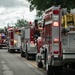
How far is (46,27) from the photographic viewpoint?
1541cm

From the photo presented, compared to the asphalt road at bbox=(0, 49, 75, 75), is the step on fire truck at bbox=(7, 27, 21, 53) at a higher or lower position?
higher

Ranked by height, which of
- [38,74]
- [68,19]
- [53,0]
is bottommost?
[38,74]

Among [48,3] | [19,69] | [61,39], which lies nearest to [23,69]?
[19,69]

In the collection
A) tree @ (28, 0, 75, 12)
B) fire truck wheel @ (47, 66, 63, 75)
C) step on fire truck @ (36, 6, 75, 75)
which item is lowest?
fire truck wheel @ (47, 66, 63, 75)

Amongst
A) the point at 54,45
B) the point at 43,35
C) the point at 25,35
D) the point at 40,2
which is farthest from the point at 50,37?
the point at 40,2

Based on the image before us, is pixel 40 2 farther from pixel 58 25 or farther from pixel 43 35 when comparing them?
pixel 58 25

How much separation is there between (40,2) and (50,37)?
1506cm

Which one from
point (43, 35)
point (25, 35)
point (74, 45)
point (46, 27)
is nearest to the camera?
point (74, 45)

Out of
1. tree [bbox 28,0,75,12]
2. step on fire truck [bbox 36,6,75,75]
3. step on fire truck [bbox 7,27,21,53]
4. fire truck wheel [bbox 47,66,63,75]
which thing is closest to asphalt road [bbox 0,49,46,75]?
fire truck wheel [bbox 47,66,63,75]

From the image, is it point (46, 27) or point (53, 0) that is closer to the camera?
point (46, 27)

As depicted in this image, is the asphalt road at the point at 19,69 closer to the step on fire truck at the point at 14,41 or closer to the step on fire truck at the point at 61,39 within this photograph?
the step on fire truck at the point at 61,39

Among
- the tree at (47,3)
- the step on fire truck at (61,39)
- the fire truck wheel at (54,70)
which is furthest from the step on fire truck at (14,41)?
the step on fire truck at (61,39)

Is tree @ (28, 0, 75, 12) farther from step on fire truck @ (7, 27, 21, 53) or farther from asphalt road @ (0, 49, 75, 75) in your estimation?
step on fire truck @ (7, 27, 21, 53)

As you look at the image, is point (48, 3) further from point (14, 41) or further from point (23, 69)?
point (23, 69)
